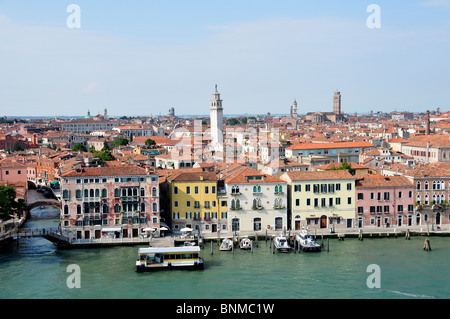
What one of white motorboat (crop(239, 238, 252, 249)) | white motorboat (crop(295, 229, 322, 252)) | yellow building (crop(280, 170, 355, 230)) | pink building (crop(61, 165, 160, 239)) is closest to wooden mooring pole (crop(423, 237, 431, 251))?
yellow building (crop(280, 170, 355, 230))

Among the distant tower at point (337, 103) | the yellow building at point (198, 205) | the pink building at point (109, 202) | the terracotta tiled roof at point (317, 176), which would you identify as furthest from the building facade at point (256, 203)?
the distant tower at point (337, 103)

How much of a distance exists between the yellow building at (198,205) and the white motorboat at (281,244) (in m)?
3.75

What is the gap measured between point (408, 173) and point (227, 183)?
1109cm

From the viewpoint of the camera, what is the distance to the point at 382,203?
100.0 feet

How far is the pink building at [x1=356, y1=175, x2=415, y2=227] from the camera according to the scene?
30.4 metres

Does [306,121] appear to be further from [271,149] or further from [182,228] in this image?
[182,228]

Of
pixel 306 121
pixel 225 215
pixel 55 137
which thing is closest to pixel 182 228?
pixel 225 215

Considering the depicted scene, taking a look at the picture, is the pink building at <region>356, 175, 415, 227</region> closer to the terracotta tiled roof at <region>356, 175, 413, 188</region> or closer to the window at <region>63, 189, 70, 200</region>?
the terracotta tiled roof at <region>356, 175, 413, 188</region>

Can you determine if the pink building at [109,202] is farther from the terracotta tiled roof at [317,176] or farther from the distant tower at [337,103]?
the distant tower at [337,103]

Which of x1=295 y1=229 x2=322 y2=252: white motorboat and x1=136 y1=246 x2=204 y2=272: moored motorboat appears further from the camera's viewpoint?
x1=295 y1=229 x2=322 y2=252: white motorboat

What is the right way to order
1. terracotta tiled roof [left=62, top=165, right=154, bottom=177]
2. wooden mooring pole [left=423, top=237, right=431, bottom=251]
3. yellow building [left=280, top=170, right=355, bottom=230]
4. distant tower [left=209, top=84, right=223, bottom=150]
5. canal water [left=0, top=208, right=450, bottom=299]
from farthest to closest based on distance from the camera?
1. distant tower [left=209, top=84, right=223, bottom=150]
2. yellow building [left=280, top=170, right=355, bottom=230]
3. terracotta tiled roof [left=62, top=165, right=154, bottom=177]
4. wooden mooring pole [left=423, top=237, right=431, bottom=251]
5. canal water [left=0, top=208, right=450, bottom=299]

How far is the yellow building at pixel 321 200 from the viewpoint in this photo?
29.9 meters

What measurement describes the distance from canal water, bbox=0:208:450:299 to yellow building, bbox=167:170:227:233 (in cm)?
252
